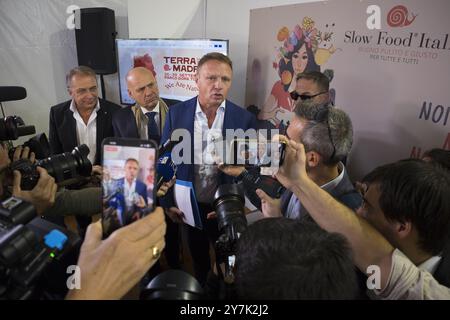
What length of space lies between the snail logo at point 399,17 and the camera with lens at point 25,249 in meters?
1.51

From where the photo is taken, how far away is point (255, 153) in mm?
979

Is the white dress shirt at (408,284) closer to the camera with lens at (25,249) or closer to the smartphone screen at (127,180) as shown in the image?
the smartphone screen at (127,180)

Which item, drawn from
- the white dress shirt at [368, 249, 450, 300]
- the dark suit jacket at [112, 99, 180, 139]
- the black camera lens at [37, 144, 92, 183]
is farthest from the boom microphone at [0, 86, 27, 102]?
the white dress shirt at [368, 249, 450, 300]

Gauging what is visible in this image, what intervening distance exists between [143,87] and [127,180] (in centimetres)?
151

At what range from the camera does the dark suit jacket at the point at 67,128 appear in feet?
6.43

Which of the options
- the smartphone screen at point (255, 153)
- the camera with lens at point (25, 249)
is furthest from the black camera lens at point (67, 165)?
the smartphone screen at point (255, 153)

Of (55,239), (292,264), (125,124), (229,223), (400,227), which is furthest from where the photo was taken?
(125,124)

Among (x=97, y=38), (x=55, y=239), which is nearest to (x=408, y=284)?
(x=55, y=239)

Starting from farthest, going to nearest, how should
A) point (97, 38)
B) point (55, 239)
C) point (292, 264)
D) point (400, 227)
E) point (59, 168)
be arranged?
1. point (97, 38)
2. point (59, 168)
3. point (400, 227)
4. point (55, 239)
5. point (292, 264)

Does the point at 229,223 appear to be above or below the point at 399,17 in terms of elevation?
below

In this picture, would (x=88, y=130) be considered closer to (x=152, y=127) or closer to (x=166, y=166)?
(x=152, y=127)

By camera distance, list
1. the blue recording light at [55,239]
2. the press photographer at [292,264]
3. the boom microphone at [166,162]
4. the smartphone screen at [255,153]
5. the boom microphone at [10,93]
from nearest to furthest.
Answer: the press photographer at [292,264], the blue recording light at [55,239], the smartphone screen at [255,153], the boom microphone at [166,162], the boom microphone at [10,93]
